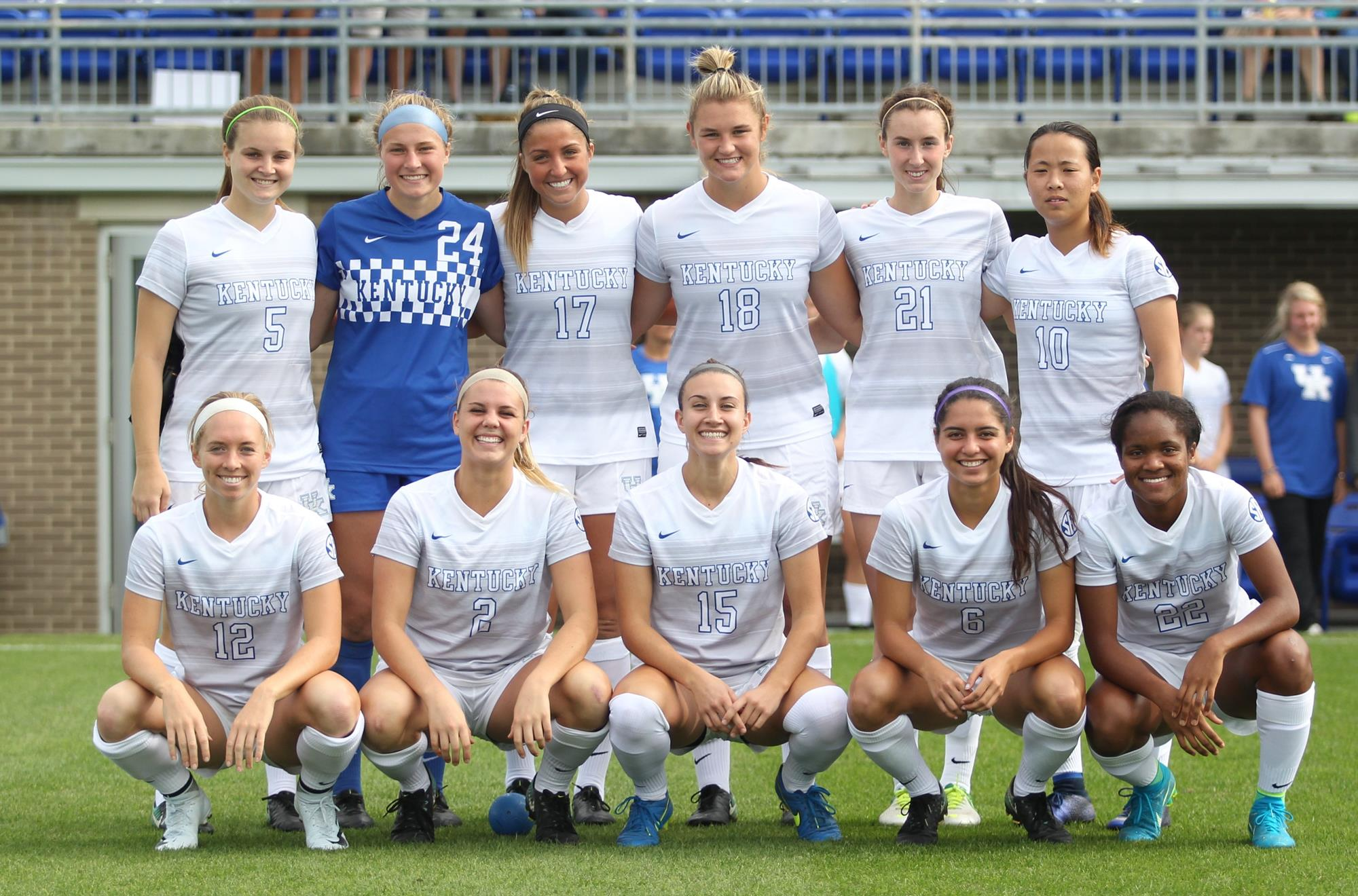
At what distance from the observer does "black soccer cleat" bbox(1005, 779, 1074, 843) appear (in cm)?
450

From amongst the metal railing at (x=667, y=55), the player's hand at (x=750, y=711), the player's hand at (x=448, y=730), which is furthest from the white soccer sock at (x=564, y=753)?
the metal railing at (x=667, y=55)

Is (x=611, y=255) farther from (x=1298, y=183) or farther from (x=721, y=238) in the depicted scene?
(x=1298, y=183)

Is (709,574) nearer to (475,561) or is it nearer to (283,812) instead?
(475,561)

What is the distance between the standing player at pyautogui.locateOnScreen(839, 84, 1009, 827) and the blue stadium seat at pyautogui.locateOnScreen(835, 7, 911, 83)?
6606 mm

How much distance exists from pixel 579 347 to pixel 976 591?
1412mm

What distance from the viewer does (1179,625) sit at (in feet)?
15.1

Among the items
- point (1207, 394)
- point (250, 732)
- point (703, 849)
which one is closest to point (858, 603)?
point (1207, 394)

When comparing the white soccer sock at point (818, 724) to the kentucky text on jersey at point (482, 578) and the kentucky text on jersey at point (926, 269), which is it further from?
the kentucky text on jersey at point (926, 269)

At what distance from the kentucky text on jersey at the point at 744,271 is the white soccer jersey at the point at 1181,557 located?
3.81ft

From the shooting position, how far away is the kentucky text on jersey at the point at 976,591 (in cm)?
456

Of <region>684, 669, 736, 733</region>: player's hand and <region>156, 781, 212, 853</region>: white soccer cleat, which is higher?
<region>684, 669, 736, 733</region>: player's hand

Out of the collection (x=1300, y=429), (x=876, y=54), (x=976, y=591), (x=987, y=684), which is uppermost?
(x=876, y=54)

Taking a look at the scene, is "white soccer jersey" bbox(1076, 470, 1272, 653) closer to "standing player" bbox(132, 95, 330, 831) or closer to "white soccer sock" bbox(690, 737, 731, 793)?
"white soccer sock" bbox(690, 737, 731, 793)

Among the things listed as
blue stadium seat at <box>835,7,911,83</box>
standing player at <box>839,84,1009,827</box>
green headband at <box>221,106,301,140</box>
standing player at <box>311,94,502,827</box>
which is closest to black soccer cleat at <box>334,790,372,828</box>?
standing player at <box>311,94,502,827</box>
